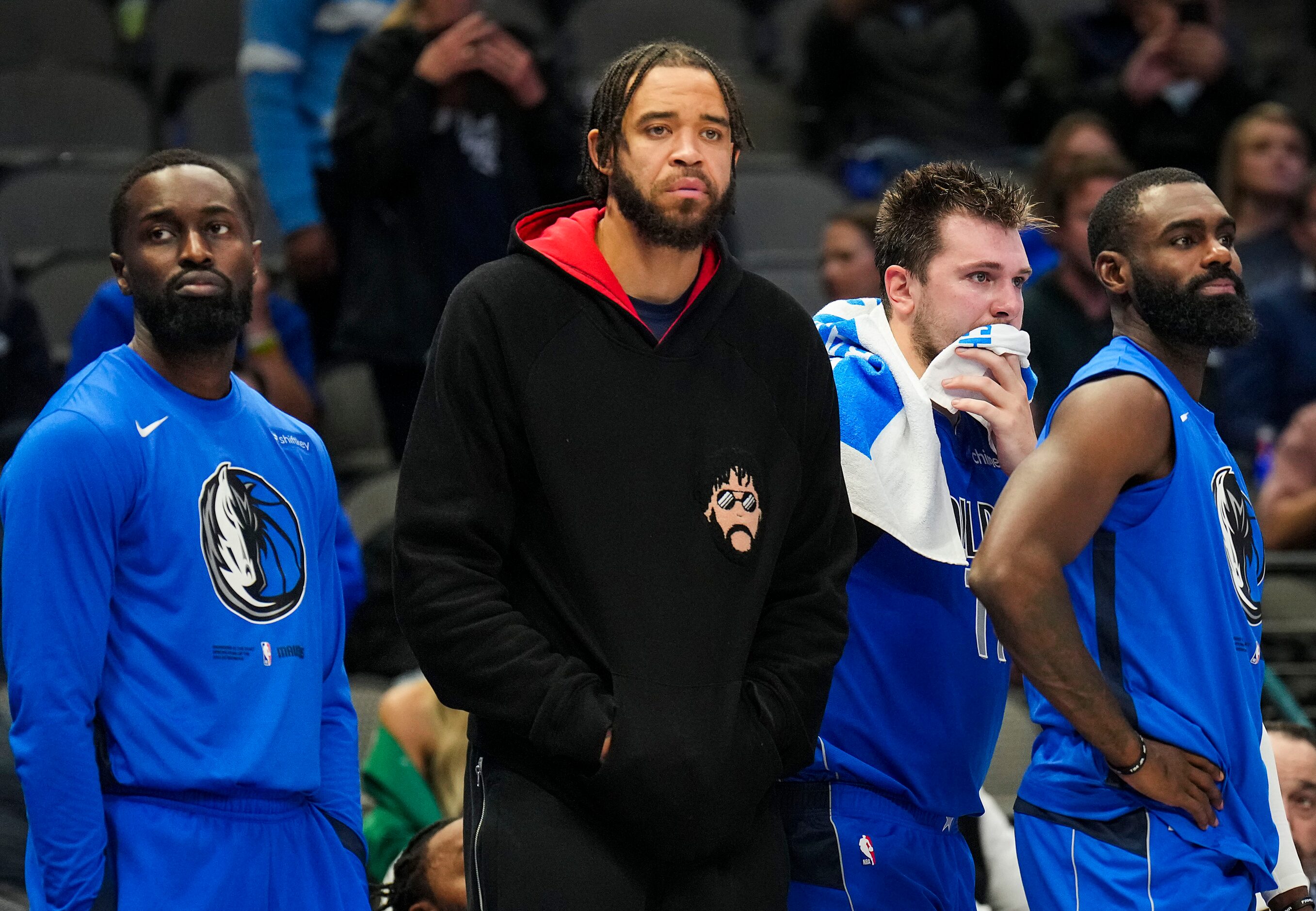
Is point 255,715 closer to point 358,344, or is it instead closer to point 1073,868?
point 1073,868

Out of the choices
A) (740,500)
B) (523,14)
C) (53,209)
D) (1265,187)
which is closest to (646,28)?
(523,14)

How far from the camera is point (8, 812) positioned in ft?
12.1

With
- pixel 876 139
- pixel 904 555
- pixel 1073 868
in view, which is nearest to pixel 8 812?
pixel 904 555

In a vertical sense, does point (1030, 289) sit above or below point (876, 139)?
below

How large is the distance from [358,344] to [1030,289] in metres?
2.27

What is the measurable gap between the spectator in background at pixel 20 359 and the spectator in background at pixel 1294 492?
156 inches

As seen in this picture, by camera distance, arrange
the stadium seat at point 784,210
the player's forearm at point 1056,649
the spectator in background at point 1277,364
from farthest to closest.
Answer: the stadium seat at point 784,210 → the spectator in background at point 1277,364 → the player's forearm at point 1056,649

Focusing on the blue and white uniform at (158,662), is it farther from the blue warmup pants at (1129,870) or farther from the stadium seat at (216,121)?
the stadium seat at (216,121)

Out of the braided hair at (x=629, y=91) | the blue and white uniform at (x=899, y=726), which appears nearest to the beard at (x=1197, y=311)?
the blue and white uniform at (x=899, y=726)

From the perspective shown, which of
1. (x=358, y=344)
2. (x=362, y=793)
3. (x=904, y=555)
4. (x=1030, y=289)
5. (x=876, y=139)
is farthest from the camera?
(x=876, y=139)

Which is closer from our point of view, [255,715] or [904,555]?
[255,715]

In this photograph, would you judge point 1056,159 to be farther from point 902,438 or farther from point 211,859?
point 211,859

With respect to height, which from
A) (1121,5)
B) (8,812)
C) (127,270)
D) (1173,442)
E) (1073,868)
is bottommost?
(8,812)

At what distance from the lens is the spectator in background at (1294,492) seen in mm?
5516
